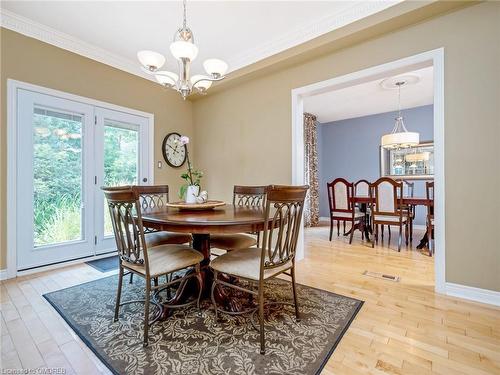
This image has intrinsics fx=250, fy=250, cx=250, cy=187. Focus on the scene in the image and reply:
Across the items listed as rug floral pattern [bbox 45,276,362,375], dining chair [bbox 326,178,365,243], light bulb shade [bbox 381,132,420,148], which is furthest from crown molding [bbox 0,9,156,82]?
light bulb shade [bbox 381,132,420,148]

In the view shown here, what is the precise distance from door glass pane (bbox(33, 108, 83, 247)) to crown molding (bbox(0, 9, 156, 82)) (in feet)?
2.55

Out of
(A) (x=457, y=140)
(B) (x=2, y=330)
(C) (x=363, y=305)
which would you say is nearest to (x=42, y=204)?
(B) (x=2, y=330)

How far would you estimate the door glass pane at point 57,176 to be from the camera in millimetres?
2771

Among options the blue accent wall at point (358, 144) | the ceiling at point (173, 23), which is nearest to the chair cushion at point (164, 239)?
the ceiling at point (173, 23)

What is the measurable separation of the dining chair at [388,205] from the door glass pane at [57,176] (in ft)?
13.5

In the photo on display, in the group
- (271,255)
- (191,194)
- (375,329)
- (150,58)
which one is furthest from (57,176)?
(375,329)

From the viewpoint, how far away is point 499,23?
194cm

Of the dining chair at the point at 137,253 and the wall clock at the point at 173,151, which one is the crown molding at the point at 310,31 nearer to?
the wall clock at the point at 173,151

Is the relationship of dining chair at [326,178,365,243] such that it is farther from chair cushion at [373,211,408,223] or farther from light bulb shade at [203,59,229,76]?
light bulb shade at [203,59,229,76]

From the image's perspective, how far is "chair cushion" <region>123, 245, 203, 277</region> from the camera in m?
1.63

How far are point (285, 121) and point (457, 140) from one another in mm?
1771

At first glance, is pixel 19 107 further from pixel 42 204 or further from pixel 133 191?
pixel 133 191

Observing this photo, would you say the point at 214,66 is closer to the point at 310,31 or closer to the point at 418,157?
the point at 310,31

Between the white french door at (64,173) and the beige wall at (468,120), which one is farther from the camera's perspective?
the white french door at (64,173)
